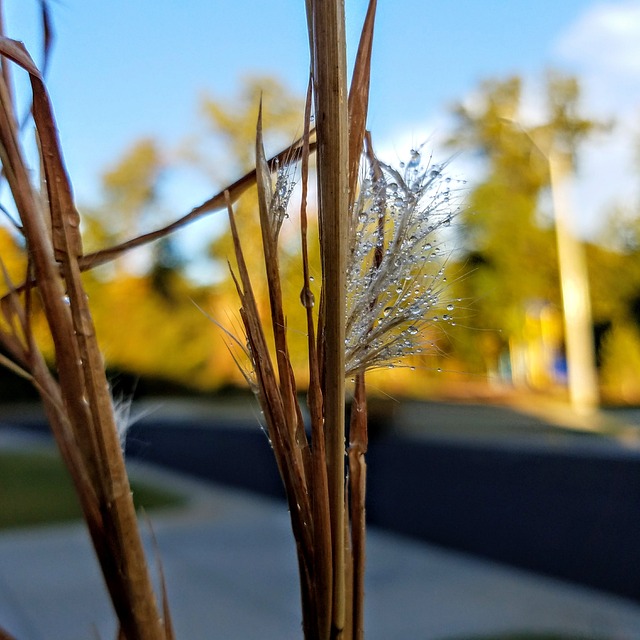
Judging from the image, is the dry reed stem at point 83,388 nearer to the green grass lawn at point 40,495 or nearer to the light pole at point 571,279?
the green grass lawn at point 40,495

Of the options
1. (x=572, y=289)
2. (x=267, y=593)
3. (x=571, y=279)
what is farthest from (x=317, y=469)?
(x=572, y=289)

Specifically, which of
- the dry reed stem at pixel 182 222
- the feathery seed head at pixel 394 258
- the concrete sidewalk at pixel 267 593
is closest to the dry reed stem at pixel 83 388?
the dry reed stem at pixel 182 222

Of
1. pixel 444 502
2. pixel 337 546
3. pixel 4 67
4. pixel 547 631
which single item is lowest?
pixel 547 631

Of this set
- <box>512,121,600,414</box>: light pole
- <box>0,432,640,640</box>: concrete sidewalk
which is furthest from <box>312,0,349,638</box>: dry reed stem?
<box>512,121,600,414</box>: light pole

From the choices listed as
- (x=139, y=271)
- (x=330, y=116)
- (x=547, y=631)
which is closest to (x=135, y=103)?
(x=330, y=116)

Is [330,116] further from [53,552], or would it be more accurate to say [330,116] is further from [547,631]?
[53,552]
